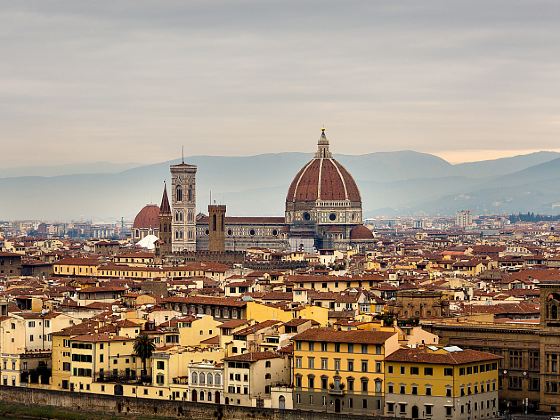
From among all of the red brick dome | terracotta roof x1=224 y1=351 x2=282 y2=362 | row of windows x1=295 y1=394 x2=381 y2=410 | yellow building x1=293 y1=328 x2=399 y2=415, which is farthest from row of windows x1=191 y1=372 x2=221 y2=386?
the red brick dome

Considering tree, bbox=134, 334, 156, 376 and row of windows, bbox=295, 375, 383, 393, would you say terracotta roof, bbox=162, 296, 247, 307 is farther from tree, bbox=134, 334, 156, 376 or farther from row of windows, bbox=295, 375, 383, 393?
row of windows, bbox=295, 375, 383, 393

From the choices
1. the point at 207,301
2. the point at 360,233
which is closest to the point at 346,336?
the point at 207,301

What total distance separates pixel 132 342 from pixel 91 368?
2026 mm

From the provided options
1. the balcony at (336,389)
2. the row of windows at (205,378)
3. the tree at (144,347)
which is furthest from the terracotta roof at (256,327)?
the balcony at (336,389)

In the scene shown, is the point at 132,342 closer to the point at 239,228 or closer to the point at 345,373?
the point at 345,373

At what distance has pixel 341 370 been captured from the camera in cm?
5875

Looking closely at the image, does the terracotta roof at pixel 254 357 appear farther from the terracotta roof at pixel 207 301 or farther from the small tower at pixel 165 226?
the small tower at pixel 165 226

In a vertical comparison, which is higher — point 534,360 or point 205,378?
point 534,360

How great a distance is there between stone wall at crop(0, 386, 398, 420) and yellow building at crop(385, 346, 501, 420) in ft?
4.58

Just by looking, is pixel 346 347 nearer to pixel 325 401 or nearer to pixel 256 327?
pixel 325 401

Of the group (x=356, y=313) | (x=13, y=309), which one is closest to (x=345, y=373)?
(x=356, y=313)

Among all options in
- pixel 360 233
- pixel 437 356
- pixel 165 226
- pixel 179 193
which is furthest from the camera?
pixel 360 233

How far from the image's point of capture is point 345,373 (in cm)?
5872

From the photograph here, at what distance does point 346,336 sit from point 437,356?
13.7 ft
